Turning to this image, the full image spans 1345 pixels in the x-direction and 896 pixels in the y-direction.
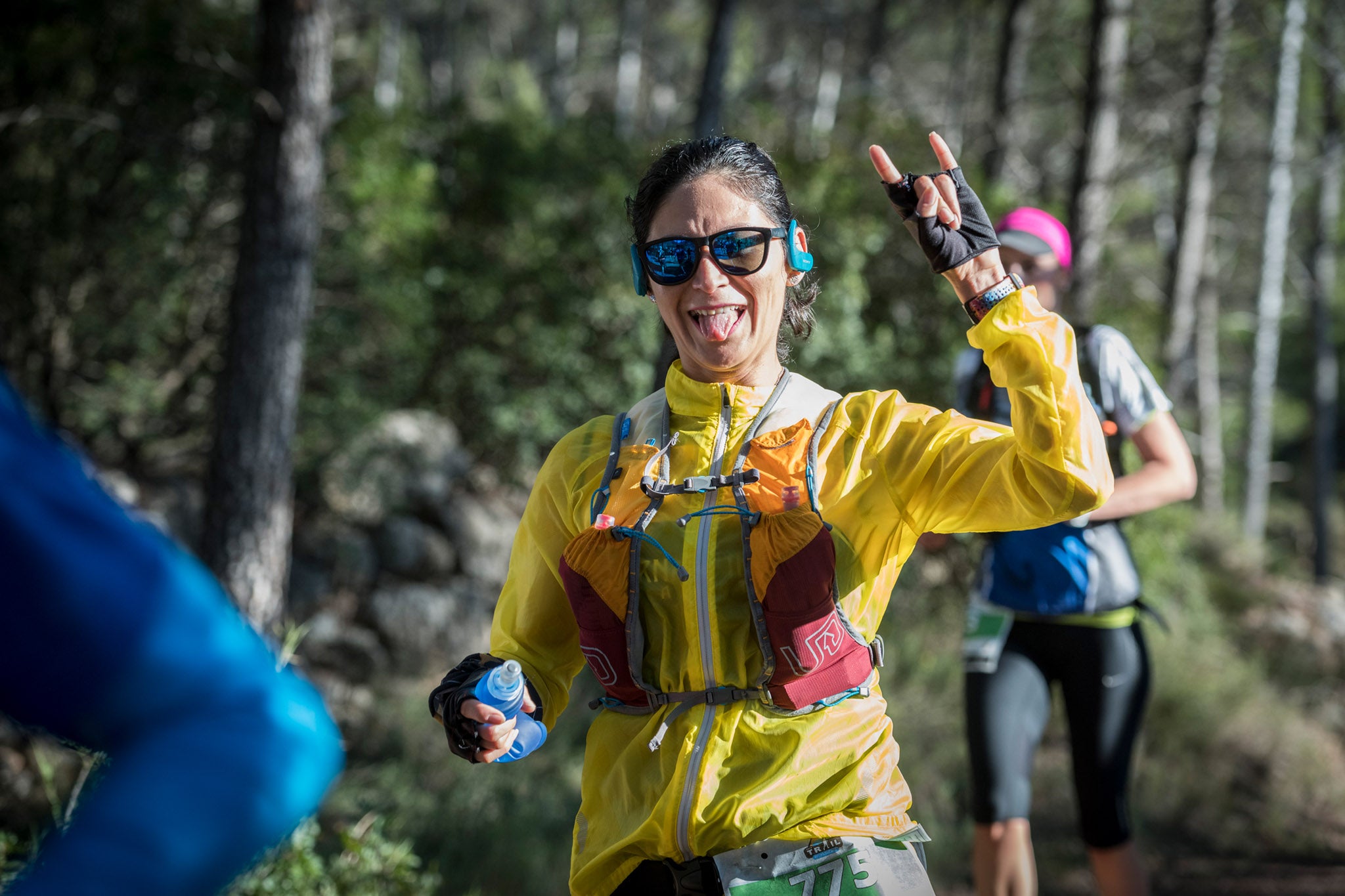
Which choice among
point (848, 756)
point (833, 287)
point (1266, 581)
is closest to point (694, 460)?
point (848, 756)

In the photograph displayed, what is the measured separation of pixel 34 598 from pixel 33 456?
93 millimetres

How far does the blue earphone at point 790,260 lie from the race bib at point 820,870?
3.48 feet

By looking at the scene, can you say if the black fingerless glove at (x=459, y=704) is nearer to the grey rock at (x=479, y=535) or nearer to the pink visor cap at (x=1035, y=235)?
the pink visor cap at (x=1035, y=235)

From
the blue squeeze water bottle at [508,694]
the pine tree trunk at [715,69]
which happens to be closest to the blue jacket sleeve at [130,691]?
the blue squeeze water bottle at [508,694]

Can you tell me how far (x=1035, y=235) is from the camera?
11.9ft

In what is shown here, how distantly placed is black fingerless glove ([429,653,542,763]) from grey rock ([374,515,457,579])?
723cm

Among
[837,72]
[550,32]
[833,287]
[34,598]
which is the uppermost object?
[550,32]

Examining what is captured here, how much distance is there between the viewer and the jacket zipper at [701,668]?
188 centimetres

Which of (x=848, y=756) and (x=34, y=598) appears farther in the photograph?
(x=848, y=756)

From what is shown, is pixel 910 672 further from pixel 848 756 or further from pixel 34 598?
pixel 34 598

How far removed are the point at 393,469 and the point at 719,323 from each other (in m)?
7.43

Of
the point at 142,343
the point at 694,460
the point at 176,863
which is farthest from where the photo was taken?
the point at 142,343

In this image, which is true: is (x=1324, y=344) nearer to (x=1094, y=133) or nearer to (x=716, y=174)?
(x=1094, y=133)

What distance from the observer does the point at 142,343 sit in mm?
8227
